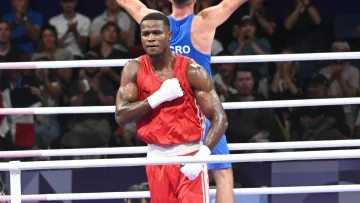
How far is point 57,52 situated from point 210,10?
3.68 meters

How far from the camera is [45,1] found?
367 inches

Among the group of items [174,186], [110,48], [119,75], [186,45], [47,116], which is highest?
[110,48]

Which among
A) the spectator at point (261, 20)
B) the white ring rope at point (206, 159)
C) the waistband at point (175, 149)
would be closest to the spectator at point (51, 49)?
the spectator at point (261, 20)

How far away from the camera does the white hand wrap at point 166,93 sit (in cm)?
451

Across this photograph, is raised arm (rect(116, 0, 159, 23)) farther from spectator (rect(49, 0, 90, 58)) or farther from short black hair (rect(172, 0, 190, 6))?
spectator (rect(49, 0, 90, 58))

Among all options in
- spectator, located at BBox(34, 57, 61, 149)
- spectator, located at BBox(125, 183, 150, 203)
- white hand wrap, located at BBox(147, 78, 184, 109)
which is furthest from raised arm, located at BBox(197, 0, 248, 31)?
spectator, located at BBox(34, 57, 61, 149)

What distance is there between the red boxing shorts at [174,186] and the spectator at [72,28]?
4.33 metres

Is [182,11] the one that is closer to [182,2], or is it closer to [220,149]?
[182,2]

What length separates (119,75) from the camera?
8.34m

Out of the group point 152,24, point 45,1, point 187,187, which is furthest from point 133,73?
point 45,1

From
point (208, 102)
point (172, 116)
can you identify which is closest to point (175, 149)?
point (172, 116)

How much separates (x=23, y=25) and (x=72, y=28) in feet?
1.91

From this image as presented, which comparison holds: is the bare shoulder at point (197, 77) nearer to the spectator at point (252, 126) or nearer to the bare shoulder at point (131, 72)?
the bare shoulder at point (131, 72)

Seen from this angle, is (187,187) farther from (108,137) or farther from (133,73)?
(108,137)
